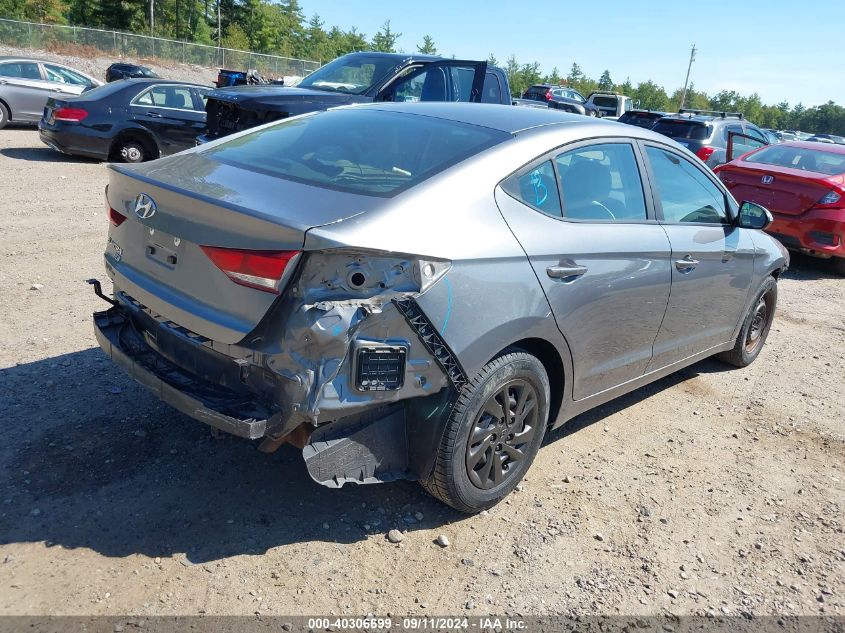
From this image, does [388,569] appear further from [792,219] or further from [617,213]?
[792,219]

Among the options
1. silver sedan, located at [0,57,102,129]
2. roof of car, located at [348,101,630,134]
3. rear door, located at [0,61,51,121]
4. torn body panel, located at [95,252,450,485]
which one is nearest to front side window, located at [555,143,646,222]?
roof of car, located at [348,101,630,134]

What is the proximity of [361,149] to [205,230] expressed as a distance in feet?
3.23

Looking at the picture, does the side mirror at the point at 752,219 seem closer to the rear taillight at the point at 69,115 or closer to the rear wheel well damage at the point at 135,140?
the rear wheel well damage at the point at 135,140

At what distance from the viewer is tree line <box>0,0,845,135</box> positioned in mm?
59125

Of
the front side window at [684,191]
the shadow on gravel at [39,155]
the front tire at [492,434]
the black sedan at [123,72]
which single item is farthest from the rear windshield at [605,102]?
the front tire at [492,434]

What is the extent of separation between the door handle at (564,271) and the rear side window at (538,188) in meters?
0.26

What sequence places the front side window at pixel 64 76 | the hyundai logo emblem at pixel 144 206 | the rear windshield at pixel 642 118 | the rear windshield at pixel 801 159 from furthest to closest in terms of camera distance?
1. the front side window at pixel 64 76
2. the rear windshield at pixel 642 118
3. the rear windshield at pixel 801 159
4. the hyundai logo emblem at pixel 144 206

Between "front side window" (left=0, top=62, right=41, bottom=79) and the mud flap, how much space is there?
15530 millimetres

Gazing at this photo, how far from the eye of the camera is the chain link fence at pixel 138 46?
37.6 m

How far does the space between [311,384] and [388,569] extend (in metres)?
0.91

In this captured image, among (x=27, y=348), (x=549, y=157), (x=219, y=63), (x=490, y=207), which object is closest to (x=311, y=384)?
(x=490, y=207)

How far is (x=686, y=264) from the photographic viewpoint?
4188 mm

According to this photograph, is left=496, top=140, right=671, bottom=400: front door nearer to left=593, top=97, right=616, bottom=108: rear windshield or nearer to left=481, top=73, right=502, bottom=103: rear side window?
left=481, top=73, right=502, bottom=103: rear side window

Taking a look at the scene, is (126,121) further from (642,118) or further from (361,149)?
(642,118)
